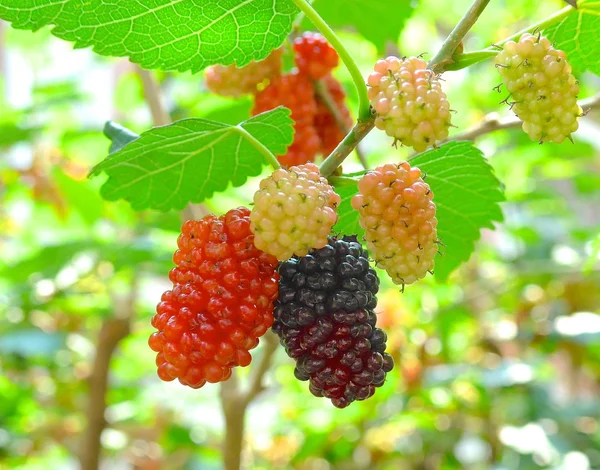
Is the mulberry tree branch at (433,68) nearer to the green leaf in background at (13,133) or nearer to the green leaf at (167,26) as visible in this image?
the green leaf at (167,26)

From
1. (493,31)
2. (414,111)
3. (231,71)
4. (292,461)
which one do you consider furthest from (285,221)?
(493,31)

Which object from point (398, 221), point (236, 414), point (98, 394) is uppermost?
point (398, 221)

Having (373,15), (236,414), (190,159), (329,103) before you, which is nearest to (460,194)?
(329,103)

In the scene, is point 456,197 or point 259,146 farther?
point 456,197

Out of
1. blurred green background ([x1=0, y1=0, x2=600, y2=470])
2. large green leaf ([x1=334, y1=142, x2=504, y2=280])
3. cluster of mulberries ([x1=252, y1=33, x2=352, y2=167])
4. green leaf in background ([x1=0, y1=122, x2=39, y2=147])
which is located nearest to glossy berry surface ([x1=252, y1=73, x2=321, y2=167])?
cluster of mulberries ([x1=252, y1=33, x2=352, y2=167])

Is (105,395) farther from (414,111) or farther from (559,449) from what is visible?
(414,111)

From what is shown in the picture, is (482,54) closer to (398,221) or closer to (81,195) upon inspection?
(398,221)

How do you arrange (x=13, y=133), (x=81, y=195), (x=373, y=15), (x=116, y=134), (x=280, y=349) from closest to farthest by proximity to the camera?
(x=116, y=134) < (x=373, y=15) < (x=13, y=133) < (x=81, y=195) < (x=280, y=349)
